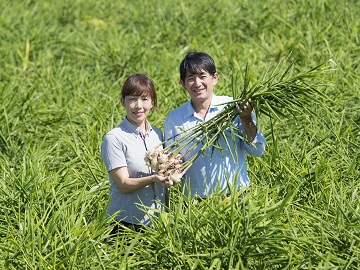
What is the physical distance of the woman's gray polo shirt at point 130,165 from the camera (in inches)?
129

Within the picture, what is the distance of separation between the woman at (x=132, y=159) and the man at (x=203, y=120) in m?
0.15

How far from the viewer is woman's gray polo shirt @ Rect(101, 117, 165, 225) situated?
3281mm

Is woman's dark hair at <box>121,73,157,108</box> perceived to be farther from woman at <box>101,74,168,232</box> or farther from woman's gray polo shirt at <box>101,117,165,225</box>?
woman's gray polo shirt at <box>101,117,165,225</box>

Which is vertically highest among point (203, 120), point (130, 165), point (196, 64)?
point (196, 64)

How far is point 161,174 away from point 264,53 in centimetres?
325

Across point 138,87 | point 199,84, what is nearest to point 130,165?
point 138,87

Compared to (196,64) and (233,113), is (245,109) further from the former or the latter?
(196,64)

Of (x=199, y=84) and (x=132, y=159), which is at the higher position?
(x=199, y=84)

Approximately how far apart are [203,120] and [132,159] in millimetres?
380

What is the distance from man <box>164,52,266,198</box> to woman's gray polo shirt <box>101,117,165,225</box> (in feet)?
0.49

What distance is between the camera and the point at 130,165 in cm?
331

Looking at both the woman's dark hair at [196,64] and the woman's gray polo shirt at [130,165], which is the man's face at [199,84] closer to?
the woman's dark hair at [196,64]

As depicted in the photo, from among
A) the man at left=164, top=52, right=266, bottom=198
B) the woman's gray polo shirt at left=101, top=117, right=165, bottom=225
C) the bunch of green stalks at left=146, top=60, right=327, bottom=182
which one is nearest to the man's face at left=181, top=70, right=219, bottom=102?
the man at left=164, top=52, right=266, bottom=198

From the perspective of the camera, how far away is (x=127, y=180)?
3.24 metres
